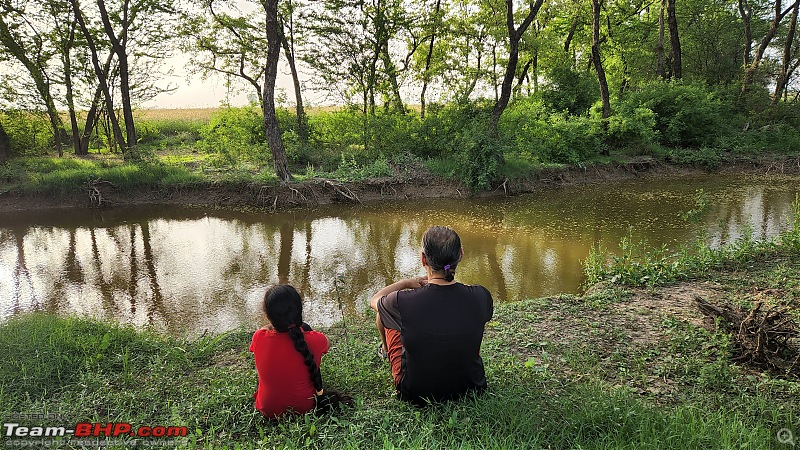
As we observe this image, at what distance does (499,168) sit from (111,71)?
524 inches

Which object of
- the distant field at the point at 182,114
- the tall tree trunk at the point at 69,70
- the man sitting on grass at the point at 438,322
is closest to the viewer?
the man sitting on grass at the point at 438,322

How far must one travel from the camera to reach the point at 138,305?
6141 millimetres

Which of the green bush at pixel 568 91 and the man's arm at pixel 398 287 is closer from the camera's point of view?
the man's arm at pixel 398 287

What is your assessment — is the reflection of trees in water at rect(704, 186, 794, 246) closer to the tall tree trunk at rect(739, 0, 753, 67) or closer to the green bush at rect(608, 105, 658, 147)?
the green bush at rect(608, 105, 658, 147)

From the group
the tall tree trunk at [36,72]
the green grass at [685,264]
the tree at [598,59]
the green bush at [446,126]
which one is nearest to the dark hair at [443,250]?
the green grass at [685,264]

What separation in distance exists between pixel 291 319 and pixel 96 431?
1.42m

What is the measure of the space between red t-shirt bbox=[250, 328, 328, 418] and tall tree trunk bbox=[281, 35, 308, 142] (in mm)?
13081

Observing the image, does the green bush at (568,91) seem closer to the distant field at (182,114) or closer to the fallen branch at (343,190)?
the distant field at (182,114)

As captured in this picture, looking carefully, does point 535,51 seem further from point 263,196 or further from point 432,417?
point 432,417

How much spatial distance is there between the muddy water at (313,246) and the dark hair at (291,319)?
199cm

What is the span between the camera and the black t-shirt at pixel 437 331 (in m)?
2.61

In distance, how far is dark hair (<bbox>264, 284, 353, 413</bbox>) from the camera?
2.72 meters

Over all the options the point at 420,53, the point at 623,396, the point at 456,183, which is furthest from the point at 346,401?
the point at 420,53

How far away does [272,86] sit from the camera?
11805mm
